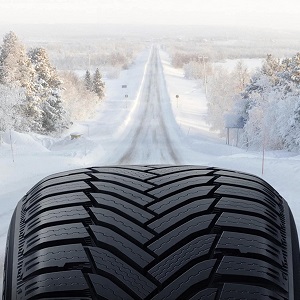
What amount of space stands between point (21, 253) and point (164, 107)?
52.4 metres

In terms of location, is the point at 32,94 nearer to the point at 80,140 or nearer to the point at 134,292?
the point at 80,140

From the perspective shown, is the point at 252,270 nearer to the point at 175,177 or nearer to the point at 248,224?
the point at 248,224

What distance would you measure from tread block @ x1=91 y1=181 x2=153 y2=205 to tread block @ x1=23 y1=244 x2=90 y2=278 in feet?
1.29

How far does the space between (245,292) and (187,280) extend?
7.7 inches

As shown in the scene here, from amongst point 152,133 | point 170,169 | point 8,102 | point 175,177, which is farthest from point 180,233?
point 152,133

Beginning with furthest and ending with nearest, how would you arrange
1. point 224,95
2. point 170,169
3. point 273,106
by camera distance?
1. point 224,95
2. point 273,106
3. point 170,169

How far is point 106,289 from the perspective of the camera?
1.57m

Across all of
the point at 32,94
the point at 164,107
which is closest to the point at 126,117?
the point at 164,107

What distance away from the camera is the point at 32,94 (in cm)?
3167

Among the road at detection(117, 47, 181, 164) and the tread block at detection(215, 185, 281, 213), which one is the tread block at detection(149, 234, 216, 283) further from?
the road at detection(117, 47, 181, 164)

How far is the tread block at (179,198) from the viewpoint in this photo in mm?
2012

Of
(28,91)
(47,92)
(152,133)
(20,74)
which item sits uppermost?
(20,74)

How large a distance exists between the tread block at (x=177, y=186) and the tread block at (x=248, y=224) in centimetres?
30

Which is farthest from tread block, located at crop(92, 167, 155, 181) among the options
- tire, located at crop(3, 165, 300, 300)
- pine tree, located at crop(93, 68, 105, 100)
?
pine tree, located at crop(93, 68, 105, 100)
